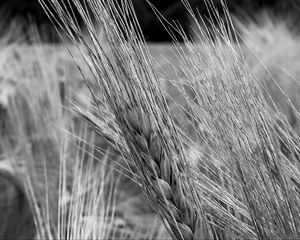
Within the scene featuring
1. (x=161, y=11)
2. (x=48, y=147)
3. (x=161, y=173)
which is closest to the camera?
(x=161, y=173)

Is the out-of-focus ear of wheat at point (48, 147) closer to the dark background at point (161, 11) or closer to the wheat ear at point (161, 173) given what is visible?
the wheat ear at point (161, 173)

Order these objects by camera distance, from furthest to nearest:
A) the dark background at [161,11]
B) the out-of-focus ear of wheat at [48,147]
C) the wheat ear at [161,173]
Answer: the dark background at [161,11] → the out-of-focus ear of wheat at [48,147] → the wheat ear at [161,173]

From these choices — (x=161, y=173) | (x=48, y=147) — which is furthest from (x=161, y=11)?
(x=161, y=173)

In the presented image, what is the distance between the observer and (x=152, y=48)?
9.02 ft

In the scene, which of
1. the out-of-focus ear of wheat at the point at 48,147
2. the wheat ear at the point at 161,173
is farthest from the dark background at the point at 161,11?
the wheat ear at the point at 161,173

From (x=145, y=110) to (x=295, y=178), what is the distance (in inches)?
7.5

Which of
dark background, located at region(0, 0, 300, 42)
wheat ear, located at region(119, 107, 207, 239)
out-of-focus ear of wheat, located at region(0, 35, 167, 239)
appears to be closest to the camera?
wheat ear, located at region(119, 107, 207, 239)

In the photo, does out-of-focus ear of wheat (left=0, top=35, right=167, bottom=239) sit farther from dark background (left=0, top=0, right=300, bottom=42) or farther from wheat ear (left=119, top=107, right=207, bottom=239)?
dark background (left=0, top=0, right=300, bottom=42)

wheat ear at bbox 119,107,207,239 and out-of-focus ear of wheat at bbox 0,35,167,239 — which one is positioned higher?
wheat ear at bbox 119,107,207,239

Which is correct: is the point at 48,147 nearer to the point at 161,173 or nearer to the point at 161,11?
the point at 161,173

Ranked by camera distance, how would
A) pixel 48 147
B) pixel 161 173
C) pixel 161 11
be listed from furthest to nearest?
pixel 161 11, pixel 48 147, pixel 161 173

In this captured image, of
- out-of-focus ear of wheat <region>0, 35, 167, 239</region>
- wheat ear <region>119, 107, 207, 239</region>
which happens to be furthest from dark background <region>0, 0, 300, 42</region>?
wheat ear <region>119, 107, 207, 239</region>

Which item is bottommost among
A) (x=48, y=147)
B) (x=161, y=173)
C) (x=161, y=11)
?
(x=48, y=147)

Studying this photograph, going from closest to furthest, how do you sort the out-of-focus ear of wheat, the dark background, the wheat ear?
the wheat ear < the out-of-focus ear of wheat < the dark background
